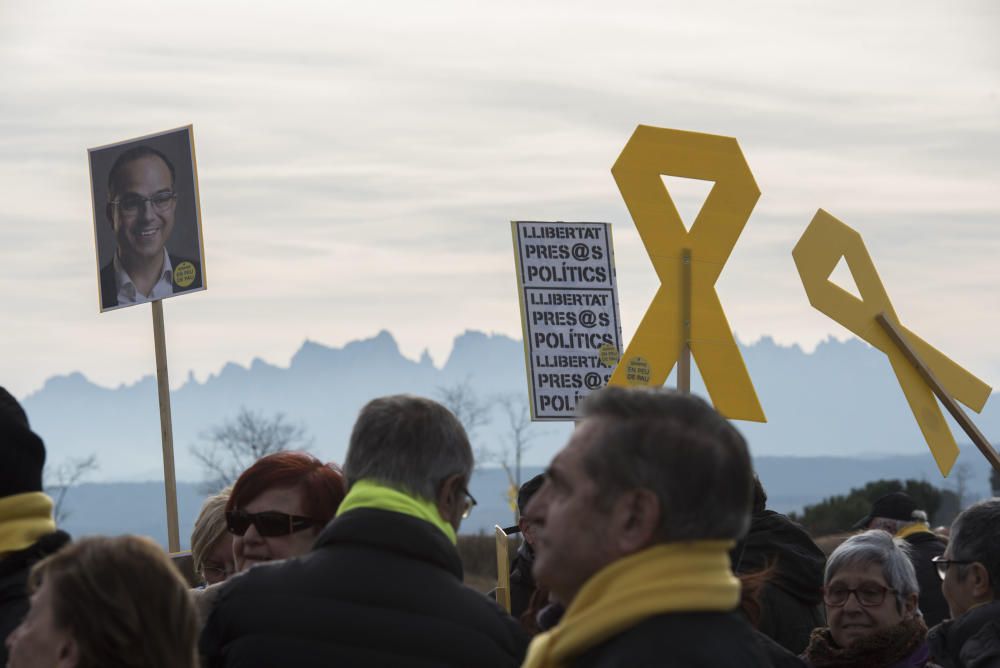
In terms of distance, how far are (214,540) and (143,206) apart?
402 centimetres

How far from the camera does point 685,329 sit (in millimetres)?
7609

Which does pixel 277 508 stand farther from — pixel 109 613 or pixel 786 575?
pixel 786 575

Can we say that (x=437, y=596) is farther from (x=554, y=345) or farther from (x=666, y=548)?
(x=554, y=345)

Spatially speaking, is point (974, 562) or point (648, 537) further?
point (974, 562)

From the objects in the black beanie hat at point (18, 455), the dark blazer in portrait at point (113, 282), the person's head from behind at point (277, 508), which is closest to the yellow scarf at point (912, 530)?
the dark blazer in portrait at point (113, 282)

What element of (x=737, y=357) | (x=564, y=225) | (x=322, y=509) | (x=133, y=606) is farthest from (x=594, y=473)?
(x=564, y=225)

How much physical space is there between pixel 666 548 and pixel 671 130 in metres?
5.26

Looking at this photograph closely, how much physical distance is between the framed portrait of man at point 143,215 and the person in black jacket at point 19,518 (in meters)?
4.87

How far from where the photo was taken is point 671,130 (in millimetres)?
7762

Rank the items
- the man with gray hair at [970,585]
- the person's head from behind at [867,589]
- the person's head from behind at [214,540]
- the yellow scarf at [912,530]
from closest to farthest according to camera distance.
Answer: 1. the man with gray hair at [970,585]
2. the person's head from behind at [214,540]
3. the person's head from behind at [867,589]
4. the yellow scarf at [912,530]

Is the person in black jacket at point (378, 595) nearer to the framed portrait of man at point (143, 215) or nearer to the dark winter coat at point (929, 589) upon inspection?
the dark winter coat at point (929, 589)

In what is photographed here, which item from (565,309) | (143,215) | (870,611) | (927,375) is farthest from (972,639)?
(143,215)

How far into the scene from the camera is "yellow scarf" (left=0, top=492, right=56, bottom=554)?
3707 mm

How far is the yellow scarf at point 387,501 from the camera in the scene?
3.71 metres
